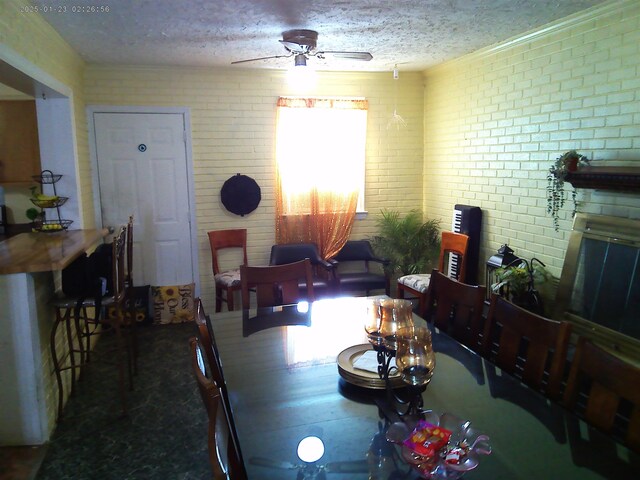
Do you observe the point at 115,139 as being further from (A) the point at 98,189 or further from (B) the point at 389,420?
(B) the point at 389,420

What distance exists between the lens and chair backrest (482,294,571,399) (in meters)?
1.67

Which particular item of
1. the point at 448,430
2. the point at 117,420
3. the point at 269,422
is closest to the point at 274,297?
the point at 117,420

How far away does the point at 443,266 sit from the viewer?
461 centimetres

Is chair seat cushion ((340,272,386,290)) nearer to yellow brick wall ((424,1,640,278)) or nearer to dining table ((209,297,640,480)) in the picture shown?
yellow brick wall ((424,1,640,278))

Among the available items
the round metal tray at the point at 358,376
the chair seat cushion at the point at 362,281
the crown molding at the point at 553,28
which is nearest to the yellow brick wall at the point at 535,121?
the crown molding at the point at 553,28

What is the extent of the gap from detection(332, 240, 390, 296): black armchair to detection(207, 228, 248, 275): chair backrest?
1.00 meters

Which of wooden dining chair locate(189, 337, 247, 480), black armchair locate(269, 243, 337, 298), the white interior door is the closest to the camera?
wooden dining chair locate(189, 337, 247, 480)

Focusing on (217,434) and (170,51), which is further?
(170,51)

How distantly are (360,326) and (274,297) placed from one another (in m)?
0.73

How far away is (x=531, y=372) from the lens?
1.81 metres

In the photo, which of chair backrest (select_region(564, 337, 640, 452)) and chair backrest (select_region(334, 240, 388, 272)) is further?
chair backrest (select_region(334, 240, 388, 272))

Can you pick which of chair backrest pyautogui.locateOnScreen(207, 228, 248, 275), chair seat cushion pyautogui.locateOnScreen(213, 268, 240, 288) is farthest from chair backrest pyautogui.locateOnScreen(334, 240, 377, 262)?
chair seat cushion pyautogui.locateOnScreen(213, 268, 240, 288)

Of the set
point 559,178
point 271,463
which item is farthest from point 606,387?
point 559,178

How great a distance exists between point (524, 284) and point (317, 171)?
249 centimetres
